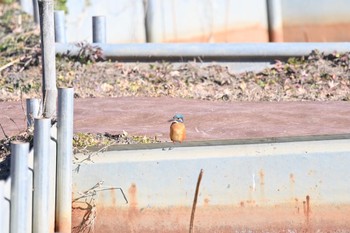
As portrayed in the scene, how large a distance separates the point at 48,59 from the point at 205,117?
6.88 feet

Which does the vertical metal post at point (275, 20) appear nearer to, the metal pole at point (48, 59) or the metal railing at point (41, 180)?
the metal pole at point (48, 59)

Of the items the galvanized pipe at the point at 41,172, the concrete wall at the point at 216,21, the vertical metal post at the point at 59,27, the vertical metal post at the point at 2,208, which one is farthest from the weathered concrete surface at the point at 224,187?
the concrete wall at the point at 216,21

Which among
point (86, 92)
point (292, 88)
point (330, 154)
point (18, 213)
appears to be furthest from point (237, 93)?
point (18, 213)

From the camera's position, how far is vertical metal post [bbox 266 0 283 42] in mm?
11305

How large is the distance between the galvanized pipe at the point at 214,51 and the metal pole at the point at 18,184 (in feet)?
16.1

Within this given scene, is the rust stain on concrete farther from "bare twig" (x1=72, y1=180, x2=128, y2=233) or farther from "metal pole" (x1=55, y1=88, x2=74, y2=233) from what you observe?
"metal pole" (x1=55, y1=88, x2=74, y2=233)

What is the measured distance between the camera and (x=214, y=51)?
10.0 m

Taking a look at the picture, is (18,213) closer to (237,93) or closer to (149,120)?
(149,120)

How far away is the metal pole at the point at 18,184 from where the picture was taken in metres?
5.23

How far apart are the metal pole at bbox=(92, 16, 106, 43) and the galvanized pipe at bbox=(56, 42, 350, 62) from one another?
0.22 meters

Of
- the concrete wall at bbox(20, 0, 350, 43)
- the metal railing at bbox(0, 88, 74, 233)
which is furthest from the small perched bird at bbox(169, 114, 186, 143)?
the concrete wall at bbox(20, 0, 350, 43)

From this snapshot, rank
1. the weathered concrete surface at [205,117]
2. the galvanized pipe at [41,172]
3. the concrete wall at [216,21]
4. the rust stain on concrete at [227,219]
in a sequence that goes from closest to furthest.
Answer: the galvanized pipe at [41,172] < the rust stain on concrete at [227,219] < the weathered concrete surface at [205,117] < the concrete wall at [216,21]

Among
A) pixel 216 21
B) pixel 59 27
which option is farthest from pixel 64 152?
pixel 216 21

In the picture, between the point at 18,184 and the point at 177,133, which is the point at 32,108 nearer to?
the point at 18,184
